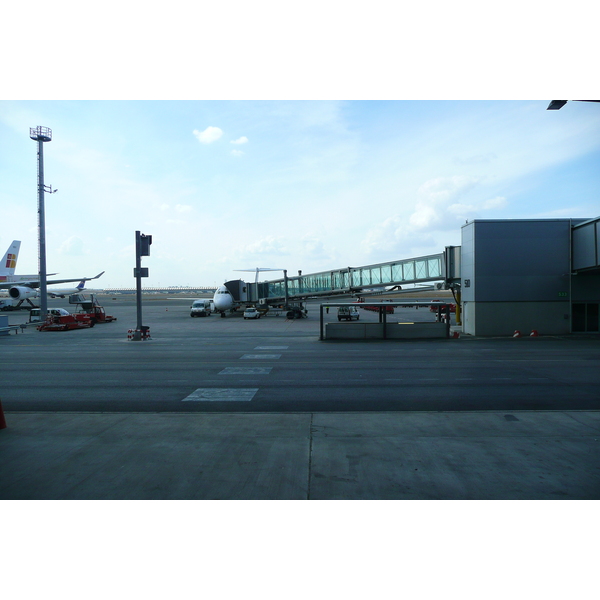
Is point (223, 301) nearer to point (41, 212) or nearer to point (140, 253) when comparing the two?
point (41, 212)

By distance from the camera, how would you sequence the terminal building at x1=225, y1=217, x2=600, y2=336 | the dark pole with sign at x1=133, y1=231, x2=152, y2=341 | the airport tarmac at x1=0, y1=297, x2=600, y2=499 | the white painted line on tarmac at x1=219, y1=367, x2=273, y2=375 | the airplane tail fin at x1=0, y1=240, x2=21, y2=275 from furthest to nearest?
the airplane tail fin at x1=0, y1=240, x2=21, y2=275 < the terminal building at x1=225, y1=217, x2=600, y2=336 < the dark pole with sign at x1=133, y1=231, x2=152, y2=341 < the white painted line on tarmac at x1=219, y1=367, x2=273, y2=375 < the airport tarmac at x1=0, y1=297, x2=600, y2=499

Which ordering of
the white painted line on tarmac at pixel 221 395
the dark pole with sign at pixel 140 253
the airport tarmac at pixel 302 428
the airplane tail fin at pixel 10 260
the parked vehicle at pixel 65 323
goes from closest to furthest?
1. the airport tarmac at pixel 302 428
2. the white painted line on tarmac at pixel 221 395
3. the dark pole with sign at pixel 140 253
4. the parked vehicle at pixel 65 323
5. the airplane tail fin at pixel 10 260

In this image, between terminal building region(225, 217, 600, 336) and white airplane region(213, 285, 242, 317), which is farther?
white airplane region(213, 285, 242, 317)

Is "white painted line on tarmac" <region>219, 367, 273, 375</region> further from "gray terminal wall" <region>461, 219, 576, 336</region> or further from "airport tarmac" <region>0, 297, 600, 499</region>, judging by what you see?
"gray terminal wall" <region>461, 219, 576, 336</region>

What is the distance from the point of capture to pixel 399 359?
19.5 m

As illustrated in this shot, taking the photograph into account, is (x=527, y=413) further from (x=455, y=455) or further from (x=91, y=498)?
(x=91, y=498)

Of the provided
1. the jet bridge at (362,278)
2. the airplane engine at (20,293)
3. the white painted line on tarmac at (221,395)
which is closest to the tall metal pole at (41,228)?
the airplane engine at (20,293)

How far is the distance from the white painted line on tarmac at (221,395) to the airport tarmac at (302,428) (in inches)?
3.6

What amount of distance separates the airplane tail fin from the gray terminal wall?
5891 cm

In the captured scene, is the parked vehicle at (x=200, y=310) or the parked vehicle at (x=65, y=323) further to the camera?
the parked vehicle at (x=200, y=310)

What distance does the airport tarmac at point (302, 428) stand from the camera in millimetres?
6801

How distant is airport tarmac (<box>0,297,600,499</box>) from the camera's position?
680 centimetres

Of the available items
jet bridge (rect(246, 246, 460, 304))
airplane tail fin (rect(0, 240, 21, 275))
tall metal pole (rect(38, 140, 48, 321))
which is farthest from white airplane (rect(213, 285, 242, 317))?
airplane tail fin (rect(0, 240, 21, 275))

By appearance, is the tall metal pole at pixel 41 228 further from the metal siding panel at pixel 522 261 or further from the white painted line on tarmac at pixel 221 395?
the metal siding panel at pixel 522 261
